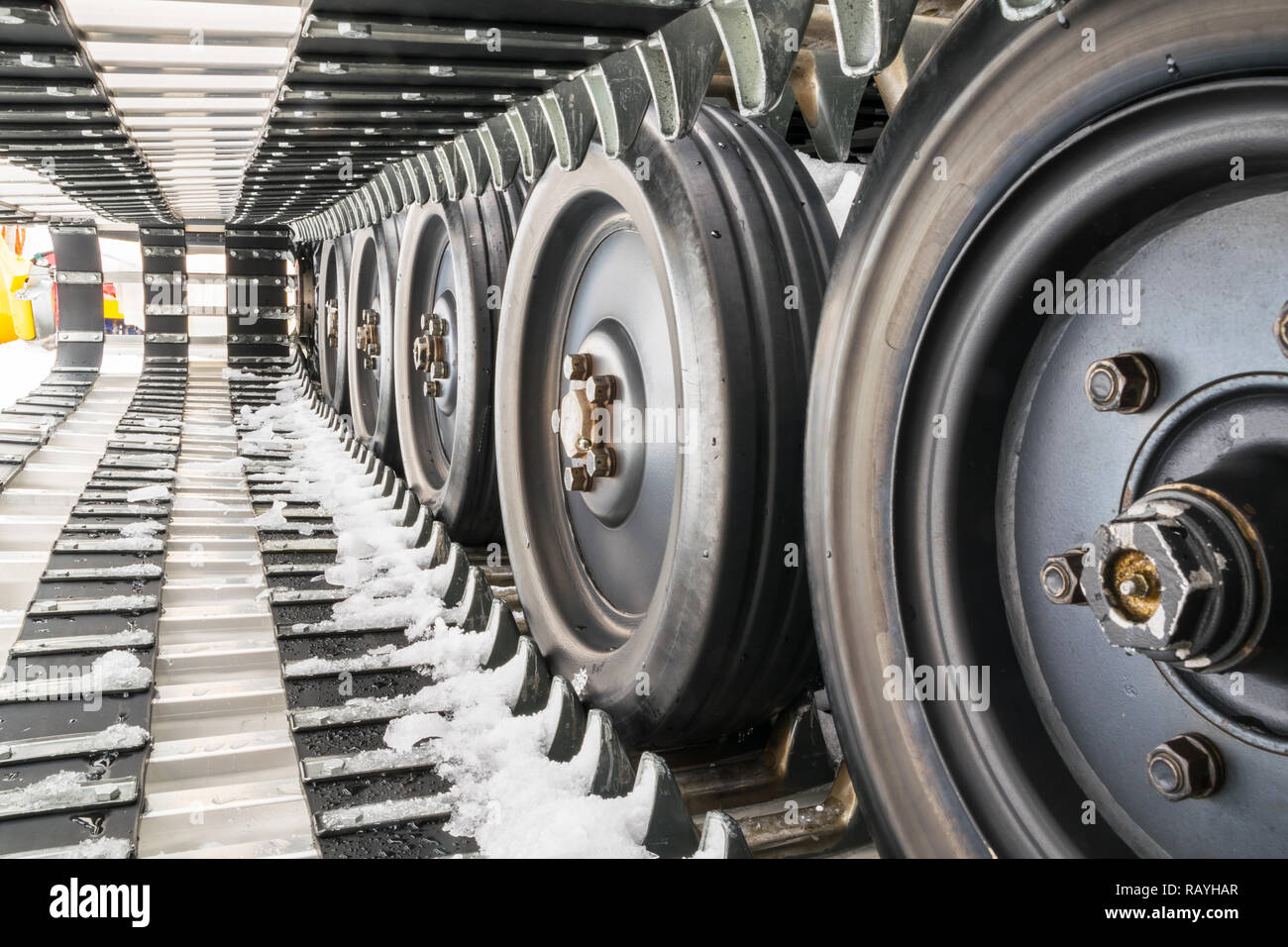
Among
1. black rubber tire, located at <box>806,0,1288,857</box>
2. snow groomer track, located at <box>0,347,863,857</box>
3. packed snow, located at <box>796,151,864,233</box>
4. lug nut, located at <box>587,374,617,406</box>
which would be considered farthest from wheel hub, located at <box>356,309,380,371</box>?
black rubber tire, located at <box>806,0,1288,857</box>

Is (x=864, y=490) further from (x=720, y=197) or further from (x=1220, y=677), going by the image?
(x=720, y=197)

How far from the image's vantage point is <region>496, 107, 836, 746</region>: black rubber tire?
1613 millimetres

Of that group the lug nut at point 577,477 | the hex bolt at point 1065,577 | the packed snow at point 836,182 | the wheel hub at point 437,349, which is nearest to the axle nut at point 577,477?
the lug nut at point 577,477

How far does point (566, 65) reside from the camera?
83.4 inches

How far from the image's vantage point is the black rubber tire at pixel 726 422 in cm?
161

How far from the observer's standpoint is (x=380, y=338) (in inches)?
185

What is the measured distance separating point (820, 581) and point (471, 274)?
2.15 metres

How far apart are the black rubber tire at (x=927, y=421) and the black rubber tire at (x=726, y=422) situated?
260 mm

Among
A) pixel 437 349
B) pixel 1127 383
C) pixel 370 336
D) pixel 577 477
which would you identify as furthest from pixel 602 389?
pixel 370 336

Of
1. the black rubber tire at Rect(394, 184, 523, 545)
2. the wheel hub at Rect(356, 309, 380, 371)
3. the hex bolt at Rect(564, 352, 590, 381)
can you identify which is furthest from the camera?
the wheel hub at Rect(356, 309, 380, 371)

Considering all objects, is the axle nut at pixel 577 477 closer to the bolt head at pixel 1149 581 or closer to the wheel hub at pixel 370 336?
the bolt head at pixel 1149 581

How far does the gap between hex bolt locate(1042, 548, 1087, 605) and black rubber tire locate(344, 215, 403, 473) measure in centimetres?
383

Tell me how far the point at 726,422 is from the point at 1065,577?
27.0 inches

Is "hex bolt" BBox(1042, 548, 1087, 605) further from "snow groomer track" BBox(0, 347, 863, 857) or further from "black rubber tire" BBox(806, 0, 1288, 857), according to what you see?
"snow groomer track" BBox(0, 347, 863, 857)
